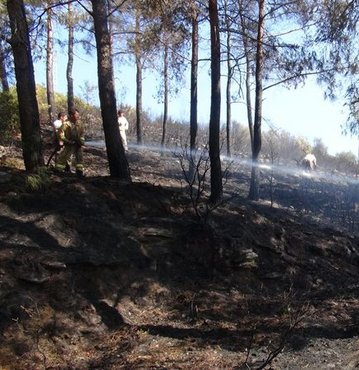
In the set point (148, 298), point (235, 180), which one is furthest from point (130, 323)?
point (235, 180)

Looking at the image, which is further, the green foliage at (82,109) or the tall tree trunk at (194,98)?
the green foliage at (82,109)

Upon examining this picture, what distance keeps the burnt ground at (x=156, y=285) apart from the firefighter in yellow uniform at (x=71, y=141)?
6.23 ft

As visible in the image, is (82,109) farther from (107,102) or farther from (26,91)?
(26,91)

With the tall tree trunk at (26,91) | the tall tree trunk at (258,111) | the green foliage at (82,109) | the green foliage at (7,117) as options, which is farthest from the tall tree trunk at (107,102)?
the green foliage at (82,109)

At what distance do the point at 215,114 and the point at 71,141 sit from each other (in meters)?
3.20

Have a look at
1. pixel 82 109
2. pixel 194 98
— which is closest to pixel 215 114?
pixel 194 98

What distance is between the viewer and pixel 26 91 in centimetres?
909

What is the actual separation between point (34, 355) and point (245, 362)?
86.0 inches

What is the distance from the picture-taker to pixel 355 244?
11.9 meters

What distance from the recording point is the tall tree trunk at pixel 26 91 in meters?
8.86

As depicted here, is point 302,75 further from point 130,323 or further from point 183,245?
point 130,323

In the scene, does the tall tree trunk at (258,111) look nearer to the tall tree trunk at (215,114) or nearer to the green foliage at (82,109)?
the tall tree trunk at (215,114)

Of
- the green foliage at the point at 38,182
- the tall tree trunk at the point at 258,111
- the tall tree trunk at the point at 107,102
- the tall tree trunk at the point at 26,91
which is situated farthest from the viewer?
the tall tree trunk at the point at 258,111

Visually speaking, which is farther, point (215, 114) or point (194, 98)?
point (194, 98)
